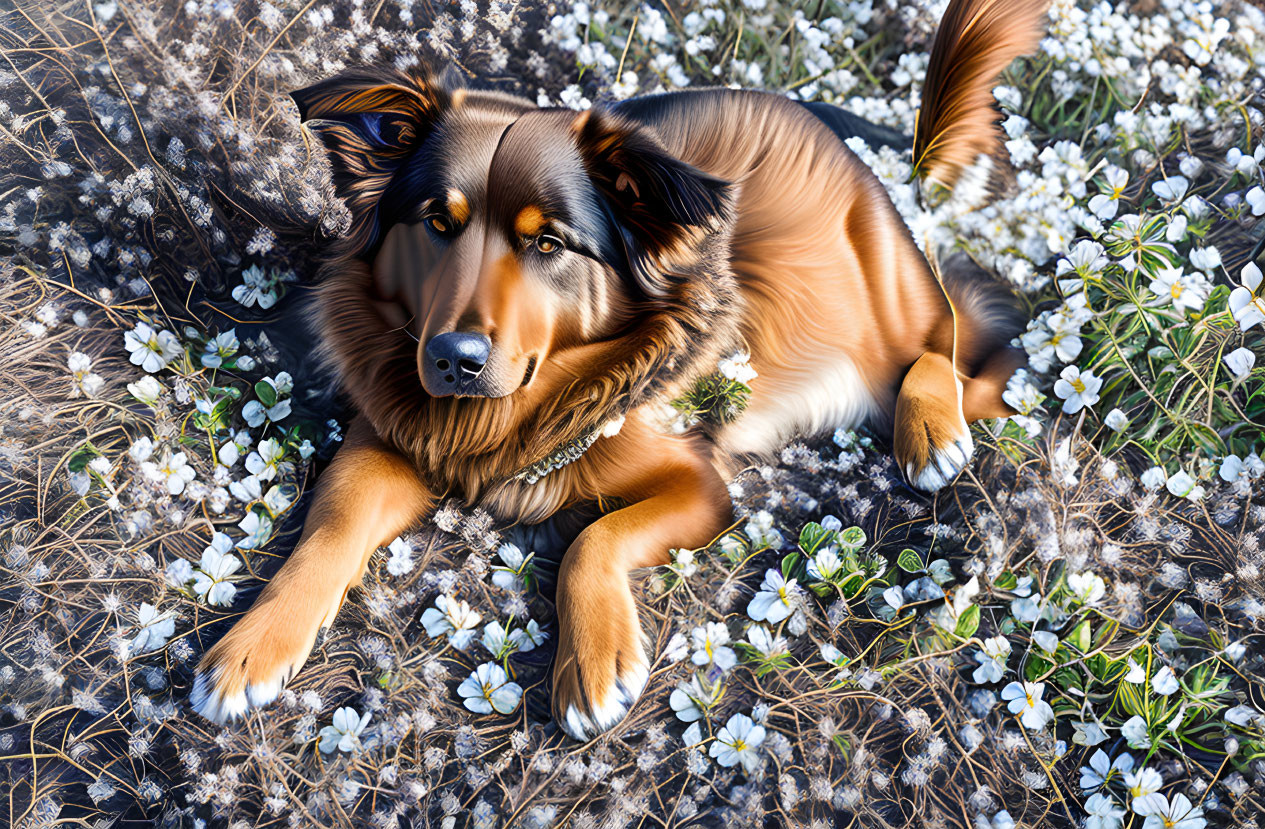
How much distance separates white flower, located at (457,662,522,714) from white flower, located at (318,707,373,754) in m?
0.23

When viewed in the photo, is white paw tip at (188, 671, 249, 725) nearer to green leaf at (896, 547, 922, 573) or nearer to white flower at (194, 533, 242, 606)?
white flower at (194, 533, 242, 606)

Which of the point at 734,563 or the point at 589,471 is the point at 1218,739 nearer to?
the point at 734,563

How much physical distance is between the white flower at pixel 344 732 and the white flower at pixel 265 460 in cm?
61

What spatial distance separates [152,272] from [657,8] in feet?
5.21

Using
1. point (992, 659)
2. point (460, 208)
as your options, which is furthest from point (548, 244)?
point (992, 659)

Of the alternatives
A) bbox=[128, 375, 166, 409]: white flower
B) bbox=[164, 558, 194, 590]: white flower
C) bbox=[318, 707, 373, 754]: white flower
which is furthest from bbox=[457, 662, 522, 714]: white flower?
bbox=[128, 375, 166, 409]: white flower

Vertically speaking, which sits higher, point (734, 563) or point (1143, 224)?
point (1143, 224)

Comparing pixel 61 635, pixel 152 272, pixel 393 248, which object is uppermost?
pixel 393 248

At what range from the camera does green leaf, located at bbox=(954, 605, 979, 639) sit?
170 cm

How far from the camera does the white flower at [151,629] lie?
61.6 inches

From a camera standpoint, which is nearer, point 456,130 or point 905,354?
point 456,130

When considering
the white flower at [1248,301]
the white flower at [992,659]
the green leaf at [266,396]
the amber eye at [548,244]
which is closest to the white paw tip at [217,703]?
the green leaf at [266,396]

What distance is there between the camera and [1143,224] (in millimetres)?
2082

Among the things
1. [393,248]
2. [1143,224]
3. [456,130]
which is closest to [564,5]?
[456,130]
